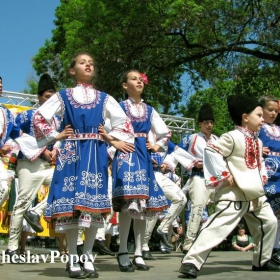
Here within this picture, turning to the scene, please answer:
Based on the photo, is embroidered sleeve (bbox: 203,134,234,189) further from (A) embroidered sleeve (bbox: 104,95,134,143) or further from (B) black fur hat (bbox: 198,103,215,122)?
(B) black fur hat (bbox: 198,103,215,122)

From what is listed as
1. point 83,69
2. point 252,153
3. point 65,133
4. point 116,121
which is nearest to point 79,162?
point 65,133

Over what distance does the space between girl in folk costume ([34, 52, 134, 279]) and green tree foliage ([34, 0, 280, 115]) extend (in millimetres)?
10819

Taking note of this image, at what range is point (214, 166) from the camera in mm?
5020

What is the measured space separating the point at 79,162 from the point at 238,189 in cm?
140

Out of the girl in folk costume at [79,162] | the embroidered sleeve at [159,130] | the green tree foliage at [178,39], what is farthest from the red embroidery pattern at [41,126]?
the green tree foliage at [178,39]

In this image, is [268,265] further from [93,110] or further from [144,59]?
[144,59]

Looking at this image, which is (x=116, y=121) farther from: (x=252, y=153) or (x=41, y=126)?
(x=252, y=153)

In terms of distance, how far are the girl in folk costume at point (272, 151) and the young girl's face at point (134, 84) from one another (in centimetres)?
136

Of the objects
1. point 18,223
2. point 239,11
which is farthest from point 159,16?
point 18,223

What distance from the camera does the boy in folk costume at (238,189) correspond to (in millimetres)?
4977

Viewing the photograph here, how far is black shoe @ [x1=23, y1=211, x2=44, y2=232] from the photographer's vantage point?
6664mm

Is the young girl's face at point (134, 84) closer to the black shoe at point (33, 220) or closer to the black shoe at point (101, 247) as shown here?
the black shoe at point (33, 220)

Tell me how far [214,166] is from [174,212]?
4.15 meters

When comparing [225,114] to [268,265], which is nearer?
[268,265]
